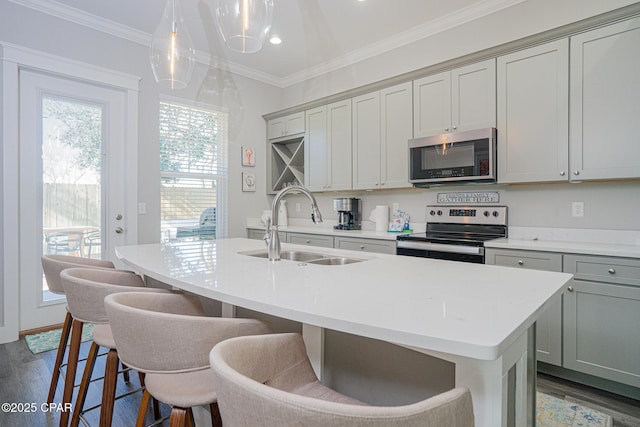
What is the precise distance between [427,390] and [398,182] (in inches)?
102

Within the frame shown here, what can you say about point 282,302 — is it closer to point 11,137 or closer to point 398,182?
point 398,182

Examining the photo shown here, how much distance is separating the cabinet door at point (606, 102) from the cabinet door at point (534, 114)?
71mm

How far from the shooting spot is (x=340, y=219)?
416 cm

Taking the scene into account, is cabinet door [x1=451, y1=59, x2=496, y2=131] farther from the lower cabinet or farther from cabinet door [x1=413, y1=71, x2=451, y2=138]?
the lower cabinet

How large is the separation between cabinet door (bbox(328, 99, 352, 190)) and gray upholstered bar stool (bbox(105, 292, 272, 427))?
297cm

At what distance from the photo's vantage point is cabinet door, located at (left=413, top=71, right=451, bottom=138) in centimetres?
308

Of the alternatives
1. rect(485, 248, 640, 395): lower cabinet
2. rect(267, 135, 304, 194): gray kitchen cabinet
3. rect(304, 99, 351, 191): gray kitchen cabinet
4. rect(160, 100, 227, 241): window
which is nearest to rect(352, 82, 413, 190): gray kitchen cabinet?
rect(304, 99, 351, 191): gray kitchen cabinet

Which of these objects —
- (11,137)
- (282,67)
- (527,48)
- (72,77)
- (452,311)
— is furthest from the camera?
(282,67)

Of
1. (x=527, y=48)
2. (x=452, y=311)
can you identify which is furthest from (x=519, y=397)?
(x=527, y=48)

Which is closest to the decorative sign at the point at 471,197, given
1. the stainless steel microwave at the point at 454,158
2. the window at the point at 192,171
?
the stainless steel microwave at the point at 454,158

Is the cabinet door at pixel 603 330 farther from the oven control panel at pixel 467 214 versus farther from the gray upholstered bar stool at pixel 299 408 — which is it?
the gray upholstered bar stool at pixel 299 408

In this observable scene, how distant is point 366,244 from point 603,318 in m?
1.80

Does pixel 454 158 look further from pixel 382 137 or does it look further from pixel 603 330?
pixel 603 330

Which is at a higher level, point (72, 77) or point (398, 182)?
point (72, 77)
